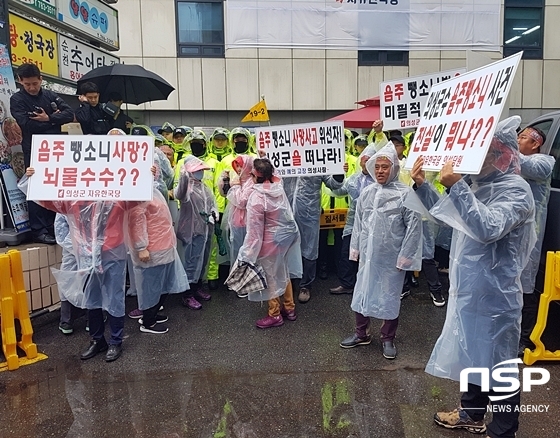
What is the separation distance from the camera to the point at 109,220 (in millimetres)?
3699

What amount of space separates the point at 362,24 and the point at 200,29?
7.73 meters

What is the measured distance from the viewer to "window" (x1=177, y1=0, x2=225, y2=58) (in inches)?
531

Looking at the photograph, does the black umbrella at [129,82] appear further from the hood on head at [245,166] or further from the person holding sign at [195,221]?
the hood on head at [245,166]

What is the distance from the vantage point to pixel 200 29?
1357 centimetres

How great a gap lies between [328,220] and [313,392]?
3.01m

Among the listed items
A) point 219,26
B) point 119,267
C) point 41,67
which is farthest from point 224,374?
point 219,26

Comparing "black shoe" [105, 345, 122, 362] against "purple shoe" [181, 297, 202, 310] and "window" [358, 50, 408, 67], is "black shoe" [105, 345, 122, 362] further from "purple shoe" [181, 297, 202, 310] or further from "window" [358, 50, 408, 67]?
"window" [358, 50, 408, 67]

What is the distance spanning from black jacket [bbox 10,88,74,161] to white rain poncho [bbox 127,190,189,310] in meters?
1.34

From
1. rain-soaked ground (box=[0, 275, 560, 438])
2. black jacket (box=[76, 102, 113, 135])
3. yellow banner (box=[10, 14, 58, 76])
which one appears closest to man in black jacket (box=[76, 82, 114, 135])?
black jacket (box=[76, 102, 113, 135])

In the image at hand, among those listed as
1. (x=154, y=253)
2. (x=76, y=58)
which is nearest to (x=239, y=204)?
(x=154, y=253)

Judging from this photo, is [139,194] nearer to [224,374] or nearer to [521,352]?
[224,374]

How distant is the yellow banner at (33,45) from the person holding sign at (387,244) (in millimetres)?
4051

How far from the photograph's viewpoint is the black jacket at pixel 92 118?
5.22m

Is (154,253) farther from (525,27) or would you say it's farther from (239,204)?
(525,27)
